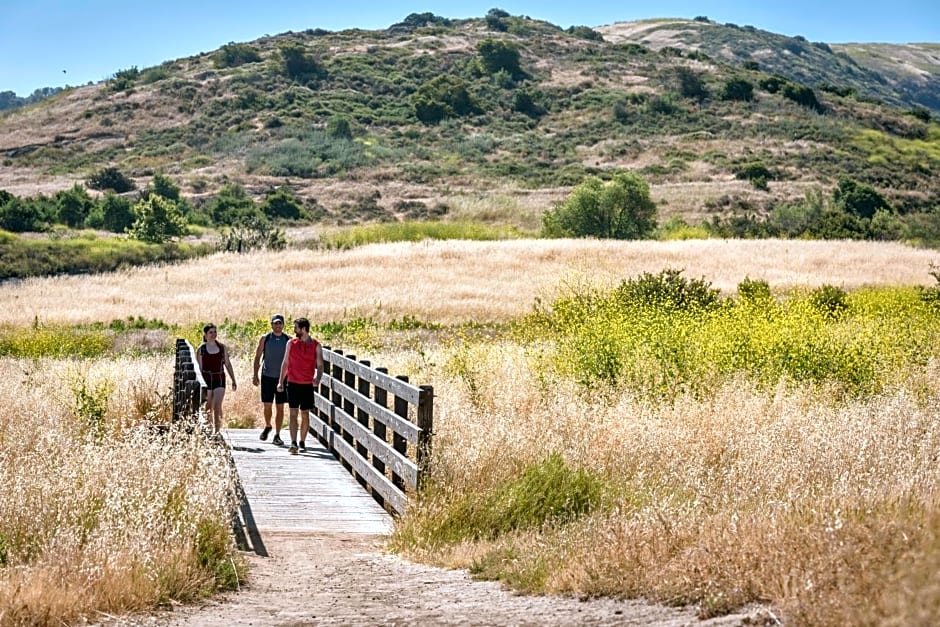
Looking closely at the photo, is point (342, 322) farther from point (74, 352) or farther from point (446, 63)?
point (446, 63)

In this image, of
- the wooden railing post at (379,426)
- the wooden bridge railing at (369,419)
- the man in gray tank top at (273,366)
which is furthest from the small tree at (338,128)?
the wooden railing post at (379,426)

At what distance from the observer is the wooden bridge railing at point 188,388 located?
11664 millimetres

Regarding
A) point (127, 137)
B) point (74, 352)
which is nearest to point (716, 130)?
point (127, 137)

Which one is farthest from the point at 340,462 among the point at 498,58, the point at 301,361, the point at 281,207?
the point at 498,58

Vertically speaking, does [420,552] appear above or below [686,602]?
below

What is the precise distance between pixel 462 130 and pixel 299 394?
89266 millimetres

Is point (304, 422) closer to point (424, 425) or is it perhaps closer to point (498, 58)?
point (424, 425)

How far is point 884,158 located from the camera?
297ft

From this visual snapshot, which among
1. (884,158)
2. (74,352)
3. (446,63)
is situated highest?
(446,63)

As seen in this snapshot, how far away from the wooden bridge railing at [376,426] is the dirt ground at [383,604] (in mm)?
1252

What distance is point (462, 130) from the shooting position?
334 feet

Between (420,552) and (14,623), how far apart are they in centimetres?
341

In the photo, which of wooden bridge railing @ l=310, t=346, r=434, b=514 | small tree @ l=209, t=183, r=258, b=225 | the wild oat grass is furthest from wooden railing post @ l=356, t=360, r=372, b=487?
small tree @ l=209, t=183, r=258, b=225

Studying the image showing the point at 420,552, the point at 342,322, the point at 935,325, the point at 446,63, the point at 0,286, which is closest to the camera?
the point at 420,552
